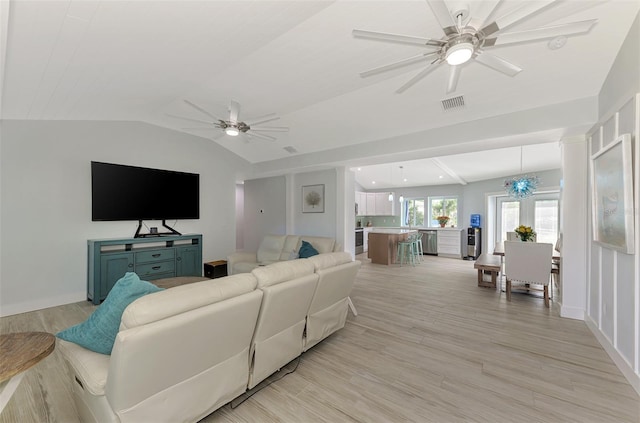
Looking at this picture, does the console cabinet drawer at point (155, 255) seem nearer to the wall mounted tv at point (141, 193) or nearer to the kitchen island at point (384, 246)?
the wall mounted tv at point (141, 193)

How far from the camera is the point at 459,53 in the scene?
6.12 ft

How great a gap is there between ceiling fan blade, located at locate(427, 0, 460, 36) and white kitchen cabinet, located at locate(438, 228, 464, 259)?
7711 mm

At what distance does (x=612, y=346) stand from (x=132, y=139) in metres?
6.91

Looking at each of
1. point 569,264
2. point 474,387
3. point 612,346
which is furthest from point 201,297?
point 569,264

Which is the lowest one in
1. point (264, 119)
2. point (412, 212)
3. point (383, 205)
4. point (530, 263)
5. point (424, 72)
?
point (530, 263)

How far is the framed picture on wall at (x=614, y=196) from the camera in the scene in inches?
82.8

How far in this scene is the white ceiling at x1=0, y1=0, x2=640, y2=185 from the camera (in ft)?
6.24

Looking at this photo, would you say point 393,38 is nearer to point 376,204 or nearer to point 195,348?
point 195,348

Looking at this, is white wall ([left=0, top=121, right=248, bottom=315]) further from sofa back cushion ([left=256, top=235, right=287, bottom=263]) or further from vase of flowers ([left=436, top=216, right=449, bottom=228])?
vase of flowers ([left=436, top=216, right=449, bottom=228])

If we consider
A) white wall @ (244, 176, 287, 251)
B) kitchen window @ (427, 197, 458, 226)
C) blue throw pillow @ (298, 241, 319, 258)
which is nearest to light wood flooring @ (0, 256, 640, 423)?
blue throw pillow @ (298, 241, 319, 258)

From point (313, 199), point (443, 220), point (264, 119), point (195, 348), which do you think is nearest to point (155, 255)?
point (264, 119)

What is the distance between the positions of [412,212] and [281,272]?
9014 millimetres

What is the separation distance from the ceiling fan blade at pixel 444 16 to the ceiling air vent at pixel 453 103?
1835mm

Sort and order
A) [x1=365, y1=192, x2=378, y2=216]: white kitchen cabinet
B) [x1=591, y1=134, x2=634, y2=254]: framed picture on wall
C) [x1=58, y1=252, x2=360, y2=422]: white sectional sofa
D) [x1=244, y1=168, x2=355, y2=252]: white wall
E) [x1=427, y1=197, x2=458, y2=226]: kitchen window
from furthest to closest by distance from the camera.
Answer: [x1=365, y1=192, x2=378, y2=216]: white kitchen cabinet < [x1=427, y1=197, x2=458, y2=226]: kitchen window < [x1=244, y1=168, x2=355, y2=252]: white wall < [x1=591, y1=134, x2=634, y2=254]: framed picture on wall < [x1=58, y1=252, x2=360, y2=422]: white sectional sofa
